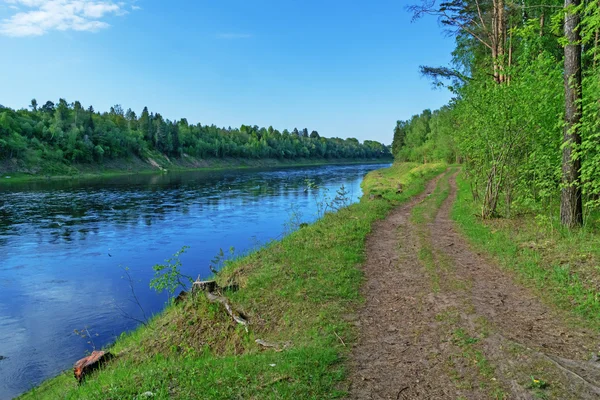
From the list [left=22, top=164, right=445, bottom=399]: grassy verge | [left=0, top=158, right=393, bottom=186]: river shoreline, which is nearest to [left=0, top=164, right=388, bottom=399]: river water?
[left=22, top=164, right=445, bottom=399]: grassy verge

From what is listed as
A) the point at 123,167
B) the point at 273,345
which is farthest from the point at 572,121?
the point at 123,167

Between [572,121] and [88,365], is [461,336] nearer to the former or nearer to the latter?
[88,365]

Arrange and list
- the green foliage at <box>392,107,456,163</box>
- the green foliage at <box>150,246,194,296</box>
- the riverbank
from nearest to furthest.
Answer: the green foliage at <box>150,246,194,296</box>
the green foliage at <box>392,107,456,163</box>
the riverbank

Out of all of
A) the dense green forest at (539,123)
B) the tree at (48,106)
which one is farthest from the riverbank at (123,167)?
the dense green forest at (539,123)

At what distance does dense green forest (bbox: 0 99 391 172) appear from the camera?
79625mm

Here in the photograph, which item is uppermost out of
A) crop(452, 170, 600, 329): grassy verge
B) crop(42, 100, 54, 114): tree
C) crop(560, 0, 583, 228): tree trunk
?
crop(42, 100, 54, 114): tree

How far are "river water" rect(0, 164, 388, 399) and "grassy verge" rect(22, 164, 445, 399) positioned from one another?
186cm

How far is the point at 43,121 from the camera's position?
93812 millimetres

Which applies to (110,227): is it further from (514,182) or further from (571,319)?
(571,319)

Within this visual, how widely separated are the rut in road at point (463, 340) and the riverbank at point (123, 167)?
71624mm

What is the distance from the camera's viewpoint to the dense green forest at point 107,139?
7962 cm

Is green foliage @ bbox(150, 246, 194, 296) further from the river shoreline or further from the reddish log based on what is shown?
the river shoreline

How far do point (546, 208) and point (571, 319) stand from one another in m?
8.95

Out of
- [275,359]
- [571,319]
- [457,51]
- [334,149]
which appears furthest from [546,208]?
[334,149]
